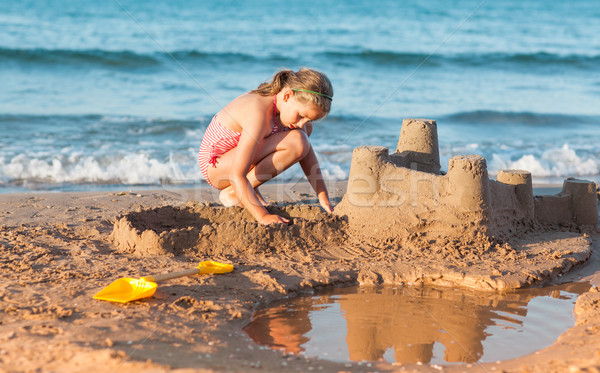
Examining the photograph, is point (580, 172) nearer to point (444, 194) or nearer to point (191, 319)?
point (444, 194)

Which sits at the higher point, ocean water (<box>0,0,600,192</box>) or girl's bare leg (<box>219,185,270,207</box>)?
ocean water (<box>0,0,600,192</box>)

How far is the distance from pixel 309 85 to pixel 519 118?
22.0ft

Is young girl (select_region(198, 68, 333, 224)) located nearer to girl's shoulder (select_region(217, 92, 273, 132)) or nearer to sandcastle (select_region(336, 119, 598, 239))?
girl's shoulder (select_region(217, 92, 273, 132))

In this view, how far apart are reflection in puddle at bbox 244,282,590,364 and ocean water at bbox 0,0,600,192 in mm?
3226

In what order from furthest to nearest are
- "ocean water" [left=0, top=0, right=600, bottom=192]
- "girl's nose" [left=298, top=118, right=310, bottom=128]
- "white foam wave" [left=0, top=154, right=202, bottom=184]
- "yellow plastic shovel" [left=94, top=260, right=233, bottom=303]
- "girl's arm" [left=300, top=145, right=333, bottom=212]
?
1. "ocean water" [left=0, top=0, right=600, bottom=192]
2. "white foam wave" [left=0, top=154, right=202, bottom=184]
3. "girl's arm" [left=300, top=145, right=333, bottom=212]
4. "girl's nose" [left=298, top=118, right=310, bottom=128]
5. "yellow plastic shovel" [left=94, top=260, right=233, bottom=303]

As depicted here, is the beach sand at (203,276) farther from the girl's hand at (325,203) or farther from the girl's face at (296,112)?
the girl's face at (296,112)

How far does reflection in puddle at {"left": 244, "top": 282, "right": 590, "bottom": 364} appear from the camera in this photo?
2.46 metres

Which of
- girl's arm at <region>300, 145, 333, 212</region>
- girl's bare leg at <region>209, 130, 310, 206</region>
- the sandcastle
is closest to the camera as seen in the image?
the sandcastle

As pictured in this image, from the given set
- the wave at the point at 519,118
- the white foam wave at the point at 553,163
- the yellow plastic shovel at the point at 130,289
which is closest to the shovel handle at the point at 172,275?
the yellow plastic shovel at the point at 130,289

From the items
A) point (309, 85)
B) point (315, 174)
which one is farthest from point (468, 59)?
point (309, 85)

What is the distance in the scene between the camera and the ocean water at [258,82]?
6.87 meters

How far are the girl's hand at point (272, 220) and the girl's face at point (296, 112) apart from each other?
24.2 inches

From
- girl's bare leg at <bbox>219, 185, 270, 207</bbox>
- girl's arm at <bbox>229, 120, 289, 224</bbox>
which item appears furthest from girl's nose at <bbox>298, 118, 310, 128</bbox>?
girl's bare leg at <bbox>219, 185, 270, 207</bbox>

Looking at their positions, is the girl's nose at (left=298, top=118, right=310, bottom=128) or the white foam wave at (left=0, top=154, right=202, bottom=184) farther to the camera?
the white foam wave at (left=0, top=154, right=202, bottom=184)
